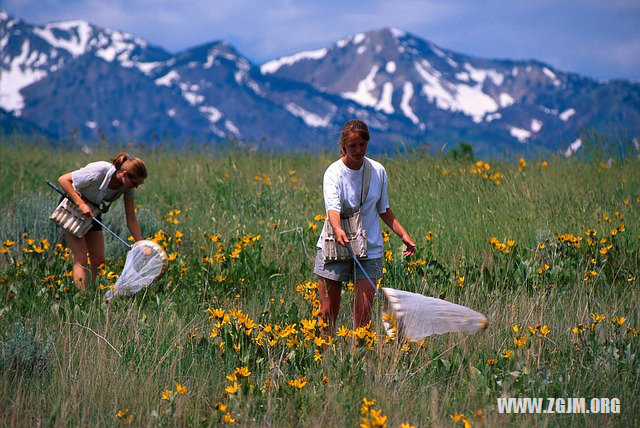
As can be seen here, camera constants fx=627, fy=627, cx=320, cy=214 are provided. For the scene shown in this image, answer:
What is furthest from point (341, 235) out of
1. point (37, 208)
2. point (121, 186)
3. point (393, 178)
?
point (37, 208)

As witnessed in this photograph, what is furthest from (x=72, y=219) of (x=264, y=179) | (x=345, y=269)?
(x=264, y=179)

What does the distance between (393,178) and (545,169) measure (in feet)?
7.07

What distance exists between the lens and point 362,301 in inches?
152

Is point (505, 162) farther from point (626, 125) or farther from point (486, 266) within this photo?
point (486, 266)

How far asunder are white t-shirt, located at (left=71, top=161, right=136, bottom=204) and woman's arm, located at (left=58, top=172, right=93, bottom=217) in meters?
0.05

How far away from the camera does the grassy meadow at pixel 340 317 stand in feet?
10.3

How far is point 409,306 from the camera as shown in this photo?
11.2ft

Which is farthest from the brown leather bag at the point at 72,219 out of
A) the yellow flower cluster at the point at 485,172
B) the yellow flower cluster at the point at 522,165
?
the yellow flower cluster at the point at 522,165

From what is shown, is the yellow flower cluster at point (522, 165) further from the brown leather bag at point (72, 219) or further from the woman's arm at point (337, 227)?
the brown leather bag at point (72, 219)

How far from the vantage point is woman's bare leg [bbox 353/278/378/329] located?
385 centimetres

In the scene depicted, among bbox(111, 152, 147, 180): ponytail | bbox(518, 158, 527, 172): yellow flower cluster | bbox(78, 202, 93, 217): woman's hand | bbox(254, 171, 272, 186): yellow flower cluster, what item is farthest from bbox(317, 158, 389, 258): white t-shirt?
bbox(518, 158, 527, 172): yellow flower cluster

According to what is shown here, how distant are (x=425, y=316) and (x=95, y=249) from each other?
3.14 m

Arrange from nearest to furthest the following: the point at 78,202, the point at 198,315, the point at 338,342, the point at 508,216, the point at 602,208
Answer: the point at 338,342 → the point at 198,315 → the point at 78,202 → the point at 508,216 → the point at 602,208

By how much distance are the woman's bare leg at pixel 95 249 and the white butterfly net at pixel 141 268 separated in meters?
0.77
